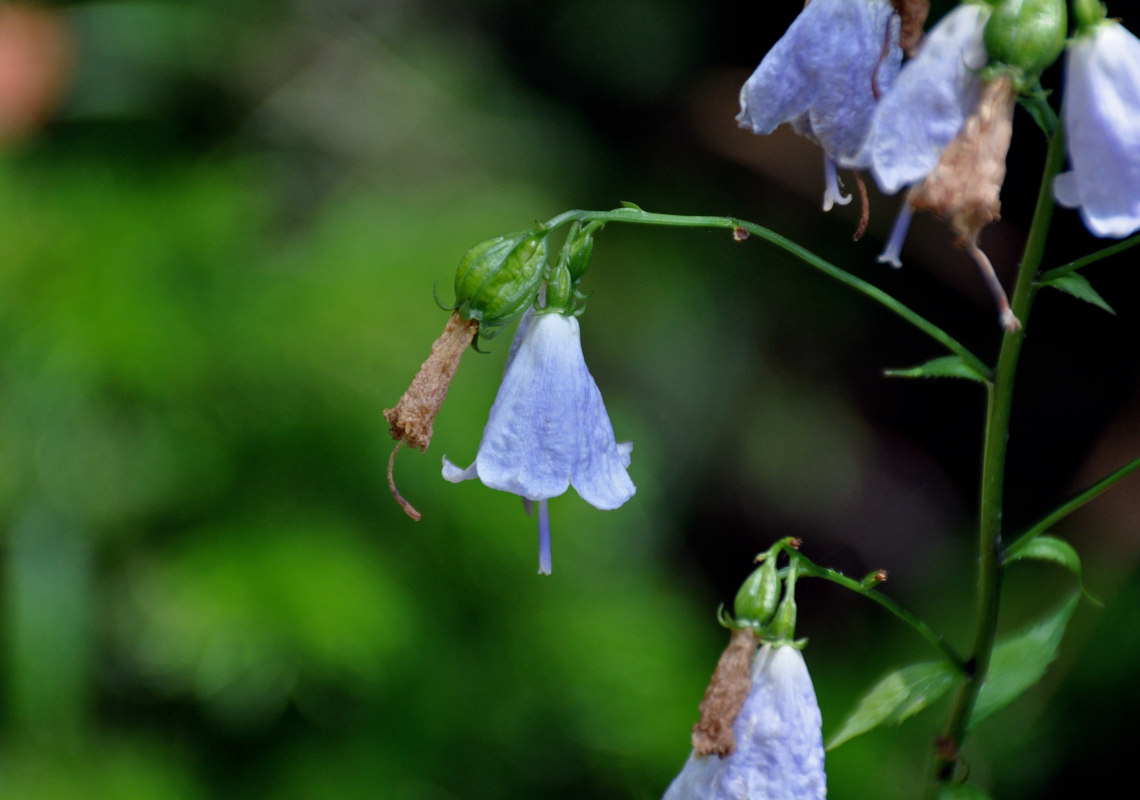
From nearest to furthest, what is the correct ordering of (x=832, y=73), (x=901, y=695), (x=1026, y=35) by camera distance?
(x=1026, y=35) → (x=832, y=73) → (x=901, y=695)

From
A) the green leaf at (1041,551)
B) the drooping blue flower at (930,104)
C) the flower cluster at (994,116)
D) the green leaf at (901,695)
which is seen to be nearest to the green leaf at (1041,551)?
the green leaf at (1041,551)

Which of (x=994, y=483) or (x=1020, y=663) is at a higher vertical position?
(x=994, y=483)

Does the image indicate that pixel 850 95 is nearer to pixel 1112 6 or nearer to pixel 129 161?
pixel 1112 6

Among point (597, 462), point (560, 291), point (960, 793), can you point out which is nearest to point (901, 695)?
point (960, 793)

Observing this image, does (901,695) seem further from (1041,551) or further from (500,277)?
(500,277)

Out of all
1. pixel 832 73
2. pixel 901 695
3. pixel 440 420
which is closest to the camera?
pixel 832 73

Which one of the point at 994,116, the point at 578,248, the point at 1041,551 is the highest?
the point at 994,116

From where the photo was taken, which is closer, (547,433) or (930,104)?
(930,104)
